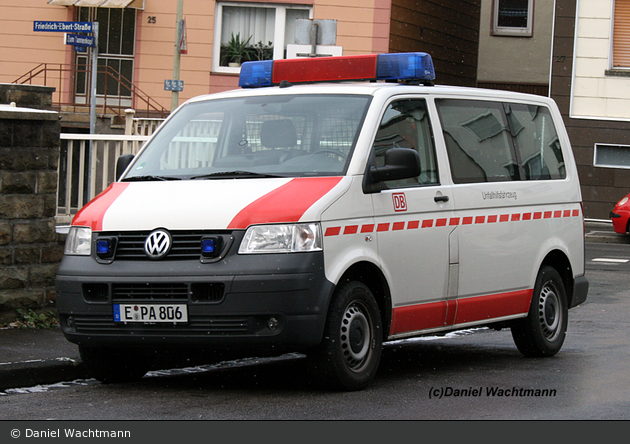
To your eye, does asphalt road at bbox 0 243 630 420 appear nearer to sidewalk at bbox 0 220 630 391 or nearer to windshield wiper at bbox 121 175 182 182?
sidewalk at bbox 0 220 630 391

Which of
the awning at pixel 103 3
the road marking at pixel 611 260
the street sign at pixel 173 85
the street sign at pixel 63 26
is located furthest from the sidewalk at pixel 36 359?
the awning at pixel 103 3

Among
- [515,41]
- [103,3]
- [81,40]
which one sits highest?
[515,41]

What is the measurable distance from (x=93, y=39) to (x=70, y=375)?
1106 cm

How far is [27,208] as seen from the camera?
8.99 m

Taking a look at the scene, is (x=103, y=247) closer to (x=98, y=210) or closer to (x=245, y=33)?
(x=98, y=210)

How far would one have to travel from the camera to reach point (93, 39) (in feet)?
57.9

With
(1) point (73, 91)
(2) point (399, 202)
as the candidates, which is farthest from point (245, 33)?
(2) point (399, 202)

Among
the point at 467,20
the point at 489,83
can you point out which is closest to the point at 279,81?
the point at 467,20

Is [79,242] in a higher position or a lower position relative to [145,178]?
lower

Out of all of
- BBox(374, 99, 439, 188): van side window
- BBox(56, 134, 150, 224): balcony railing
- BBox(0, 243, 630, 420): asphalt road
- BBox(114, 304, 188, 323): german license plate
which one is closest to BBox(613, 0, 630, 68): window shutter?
BBox(0, 243, 630, 420): asphalt road

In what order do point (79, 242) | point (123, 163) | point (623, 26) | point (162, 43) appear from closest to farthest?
1. point (79, 242)
2. point (123, 163)
3. point (162, 43)
4. point (623, 26)

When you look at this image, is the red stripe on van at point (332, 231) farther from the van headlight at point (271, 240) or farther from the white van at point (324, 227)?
the van headlight at point (271, 240)

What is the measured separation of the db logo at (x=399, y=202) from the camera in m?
7.11

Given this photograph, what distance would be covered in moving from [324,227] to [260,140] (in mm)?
1070
